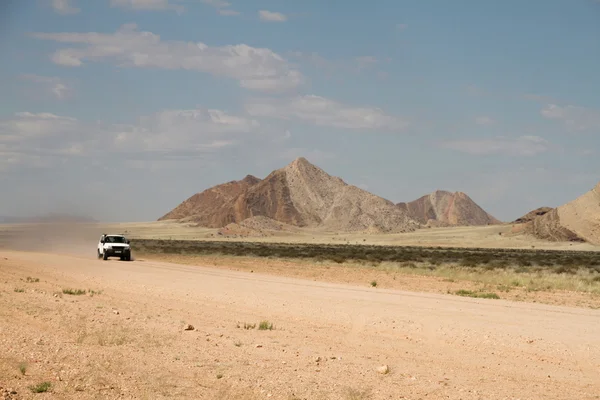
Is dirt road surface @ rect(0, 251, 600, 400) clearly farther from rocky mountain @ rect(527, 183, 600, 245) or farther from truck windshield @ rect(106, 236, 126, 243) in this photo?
rocky mountain @ rect(527, 183, 600, 245)

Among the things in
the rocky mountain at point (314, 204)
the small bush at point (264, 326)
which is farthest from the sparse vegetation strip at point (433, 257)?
the rocky mountain at point (314, 204)

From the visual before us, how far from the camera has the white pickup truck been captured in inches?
1802

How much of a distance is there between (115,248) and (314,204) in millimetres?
128186

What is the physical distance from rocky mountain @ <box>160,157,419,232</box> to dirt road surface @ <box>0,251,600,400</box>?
137 meters

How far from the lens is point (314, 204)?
568 feet

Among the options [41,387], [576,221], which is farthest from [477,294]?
[576,221]

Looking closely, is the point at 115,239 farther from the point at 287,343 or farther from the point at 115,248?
the point at 287,343

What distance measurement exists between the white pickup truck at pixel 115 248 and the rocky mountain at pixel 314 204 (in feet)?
370

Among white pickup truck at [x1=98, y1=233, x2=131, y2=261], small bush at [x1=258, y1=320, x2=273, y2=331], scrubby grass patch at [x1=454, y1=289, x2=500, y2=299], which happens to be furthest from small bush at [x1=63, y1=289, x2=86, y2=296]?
white pickup truck at [x1=98, y1=233, x2=131, y2=261]

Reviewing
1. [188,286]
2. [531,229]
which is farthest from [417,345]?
[531,229]

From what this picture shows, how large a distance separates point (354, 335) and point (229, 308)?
540 centimetres

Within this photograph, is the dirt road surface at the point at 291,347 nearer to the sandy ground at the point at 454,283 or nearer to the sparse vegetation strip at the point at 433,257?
the sandy ground at the point at 454,283

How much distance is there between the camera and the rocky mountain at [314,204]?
541 ft

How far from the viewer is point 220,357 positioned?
1250 cm
